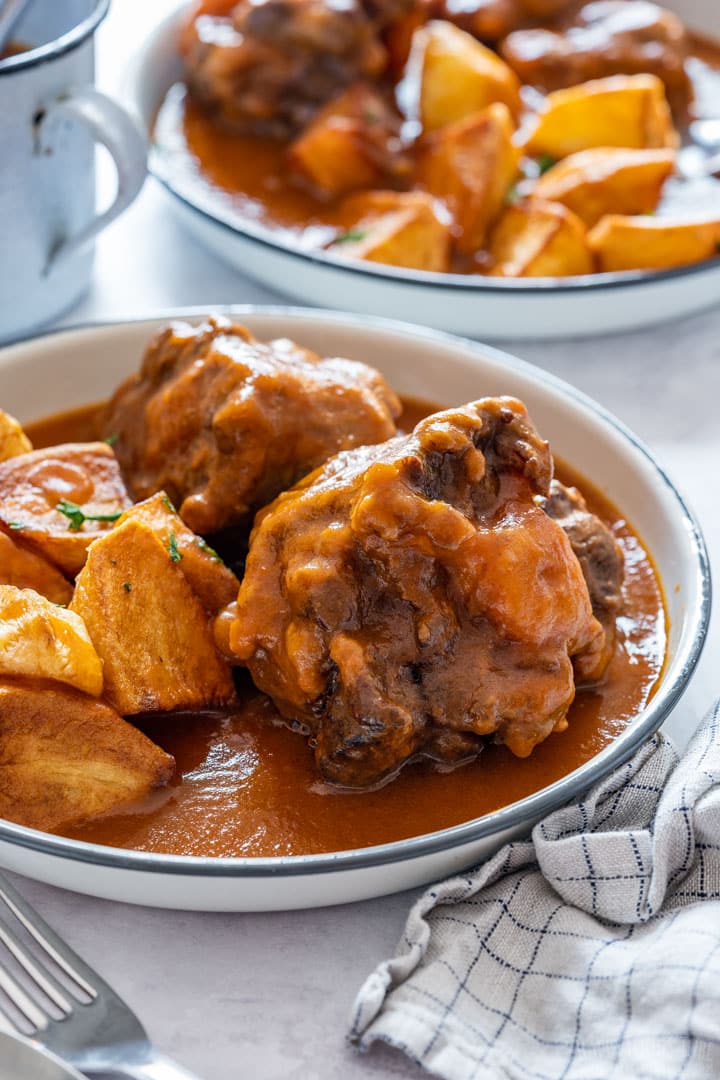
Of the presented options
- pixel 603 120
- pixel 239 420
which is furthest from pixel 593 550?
pixel 603 120

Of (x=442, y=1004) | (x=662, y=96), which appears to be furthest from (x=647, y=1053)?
(x=662, y=96)

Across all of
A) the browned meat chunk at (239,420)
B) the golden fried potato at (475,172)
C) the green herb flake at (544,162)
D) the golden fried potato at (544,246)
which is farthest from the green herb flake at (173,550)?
the green herb flake at (544,162)

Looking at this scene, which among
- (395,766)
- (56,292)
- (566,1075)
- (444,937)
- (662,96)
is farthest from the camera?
(662,96)

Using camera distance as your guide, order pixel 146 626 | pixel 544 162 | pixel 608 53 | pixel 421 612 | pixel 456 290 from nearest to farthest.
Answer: pixel 421 612
pixel 146 626
pixel 456 290
pixel 544 162
pixel 608 53

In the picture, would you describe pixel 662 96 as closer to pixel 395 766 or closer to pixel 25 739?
pixel 395 766

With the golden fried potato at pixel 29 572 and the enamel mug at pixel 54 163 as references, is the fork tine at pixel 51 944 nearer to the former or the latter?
the golden fried potato at pixel 29 572

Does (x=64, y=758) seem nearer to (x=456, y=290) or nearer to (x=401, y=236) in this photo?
(x=456, y=290)
